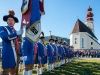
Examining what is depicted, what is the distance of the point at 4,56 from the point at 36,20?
4.28ft

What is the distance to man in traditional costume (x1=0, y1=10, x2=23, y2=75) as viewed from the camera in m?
4.78

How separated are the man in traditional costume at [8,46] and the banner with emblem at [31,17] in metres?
0.33

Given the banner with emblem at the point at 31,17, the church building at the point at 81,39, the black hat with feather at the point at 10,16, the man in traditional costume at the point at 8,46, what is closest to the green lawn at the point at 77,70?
the banner with emblem at the point at 31,17

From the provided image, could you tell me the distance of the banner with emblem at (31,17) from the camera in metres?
4.99

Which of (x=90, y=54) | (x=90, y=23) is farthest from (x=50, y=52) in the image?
(x=90, y=23)

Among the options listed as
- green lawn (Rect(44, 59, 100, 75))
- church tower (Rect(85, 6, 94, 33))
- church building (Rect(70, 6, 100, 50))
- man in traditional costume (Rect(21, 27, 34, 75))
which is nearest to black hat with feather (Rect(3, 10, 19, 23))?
man in traditional costume (Rect(21, 27, 34, 75))

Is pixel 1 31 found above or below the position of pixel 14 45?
above

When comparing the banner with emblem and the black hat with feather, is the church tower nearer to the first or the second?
the banner with emblem

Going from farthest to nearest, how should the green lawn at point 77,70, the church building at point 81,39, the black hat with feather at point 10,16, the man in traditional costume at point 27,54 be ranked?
the church building at point 81,39 < the green lawn at point 77,70 < the man in traditional costume at point 27,54 < the black hat with feather at point 10,16

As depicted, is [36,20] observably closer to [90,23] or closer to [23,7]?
[23,7]

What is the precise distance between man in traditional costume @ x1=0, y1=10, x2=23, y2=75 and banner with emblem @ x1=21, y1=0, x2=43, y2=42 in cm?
33

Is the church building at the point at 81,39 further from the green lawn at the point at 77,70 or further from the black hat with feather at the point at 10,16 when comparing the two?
the black hat with feather at the point at 10,16

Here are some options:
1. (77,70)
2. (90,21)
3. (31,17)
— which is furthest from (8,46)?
(90,21)

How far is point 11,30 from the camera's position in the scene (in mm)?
5008
